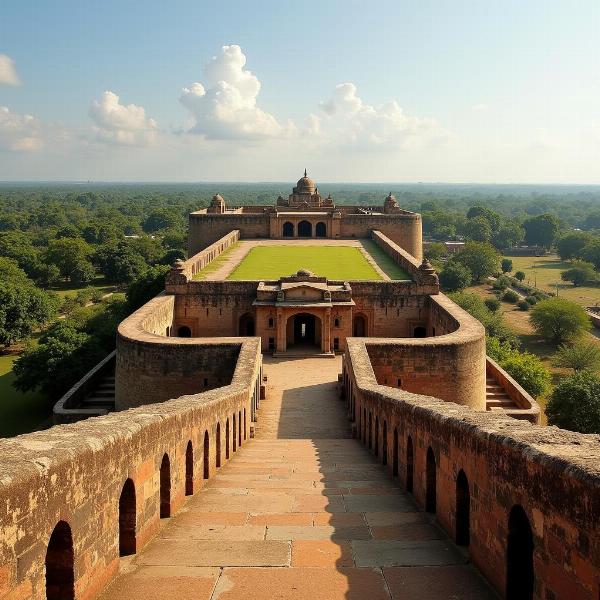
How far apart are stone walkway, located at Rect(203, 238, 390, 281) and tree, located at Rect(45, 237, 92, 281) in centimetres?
2500

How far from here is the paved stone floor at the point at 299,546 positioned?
20.2ft

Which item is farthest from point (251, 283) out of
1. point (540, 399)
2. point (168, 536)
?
point (168, 536)

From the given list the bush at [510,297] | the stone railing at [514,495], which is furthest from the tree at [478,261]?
the stone railing at [514,495]

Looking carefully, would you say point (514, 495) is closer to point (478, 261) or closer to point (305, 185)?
point (305, 185)

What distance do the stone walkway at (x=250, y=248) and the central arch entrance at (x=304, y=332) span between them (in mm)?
4017

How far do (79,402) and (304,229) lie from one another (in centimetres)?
2837

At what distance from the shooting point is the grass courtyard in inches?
1225

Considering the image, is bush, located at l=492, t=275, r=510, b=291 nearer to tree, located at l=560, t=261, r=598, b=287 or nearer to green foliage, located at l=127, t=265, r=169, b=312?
tree, located at l=560, t=261, r=598, b=287

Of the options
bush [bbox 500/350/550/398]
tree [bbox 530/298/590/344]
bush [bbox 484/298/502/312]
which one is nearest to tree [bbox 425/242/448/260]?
bush [bbox 484/298/502/312]

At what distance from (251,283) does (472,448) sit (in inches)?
793

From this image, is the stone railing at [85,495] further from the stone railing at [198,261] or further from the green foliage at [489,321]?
the green foliage at [489,321]

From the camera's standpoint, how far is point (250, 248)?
137 ft

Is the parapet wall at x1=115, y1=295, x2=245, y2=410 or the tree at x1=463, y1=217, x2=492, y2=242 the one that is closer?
the parapet wall at x1=115, y1=295, x2=245, y2=410

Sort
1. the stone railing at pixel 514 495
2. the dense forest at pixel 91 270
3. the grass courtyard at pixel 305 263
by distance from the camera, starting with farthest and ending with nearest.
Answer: the grass courtyard at pixel 305 263 < the dense forest at pixel 91 270 < the stone railing at pixel 514 495
